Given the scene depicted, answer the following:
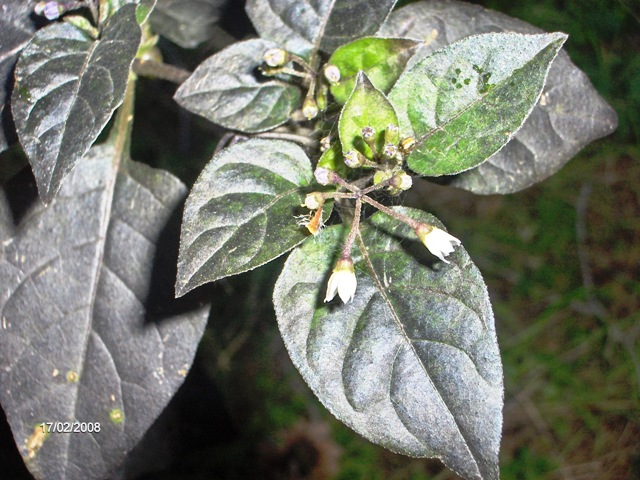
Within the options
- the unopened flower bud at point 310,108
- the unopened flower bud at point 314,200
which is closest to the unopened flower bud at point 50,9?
the unopened flower bud at point 310,108

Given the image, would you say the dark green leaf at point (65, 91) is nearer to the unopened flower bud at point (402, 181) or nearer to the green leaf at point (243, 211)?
the green leaf at point (243, 211)

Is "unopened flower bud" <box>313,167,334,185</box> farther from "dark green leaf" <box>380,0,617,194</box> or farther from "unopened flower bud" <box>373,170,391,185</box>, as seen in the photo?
"dark green leaf" <box>380,0,617,194</box>

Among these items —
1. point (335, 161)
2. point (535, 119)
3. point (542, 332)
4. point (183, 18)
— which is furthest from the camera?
point (542, 332)

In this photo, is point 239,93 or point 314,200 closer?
point 314,200

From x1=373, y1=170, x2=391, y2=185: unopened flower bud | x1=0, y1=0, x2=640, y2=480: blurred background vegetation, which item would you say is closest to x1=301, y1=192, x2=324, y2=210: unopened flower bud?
x1=373, y1=170, x2=391, y2=185: unopened flower bud

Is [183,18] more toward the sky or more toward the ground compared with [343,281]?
more toward the sky

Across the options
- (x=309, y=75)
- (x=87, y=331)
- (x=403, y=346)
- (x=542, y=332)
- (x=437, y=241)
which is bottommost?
(x=542, y=332)

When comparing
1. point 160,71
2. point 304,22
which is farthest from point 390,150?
point 160,71

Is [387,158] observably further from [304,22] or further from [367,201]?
[304,22]
